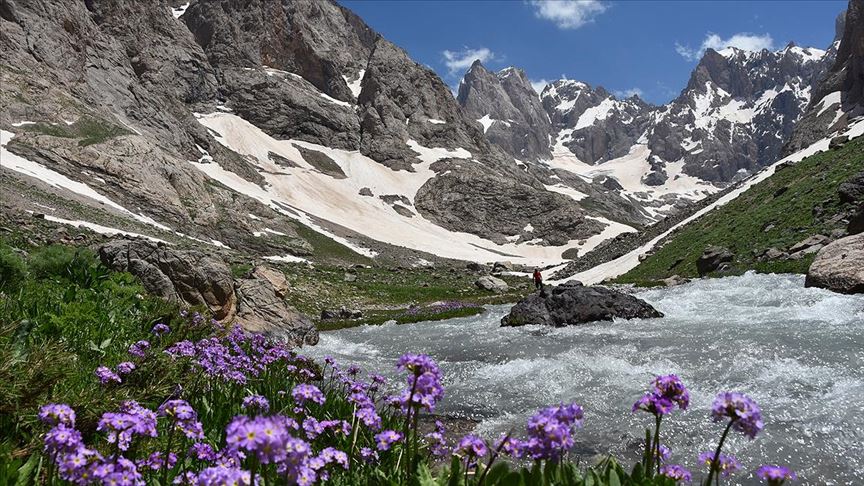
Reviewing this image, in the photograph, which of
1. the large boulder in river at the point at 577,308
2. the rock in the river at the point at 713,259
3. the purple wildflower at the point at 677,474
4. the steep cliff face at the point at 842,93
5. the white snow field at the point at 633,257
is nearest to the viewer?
the purple wildflower at the point at 677,474

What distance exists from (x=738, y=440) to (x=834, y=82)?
15087cm

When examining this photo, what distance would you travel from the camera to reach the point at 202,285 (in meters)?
19.2

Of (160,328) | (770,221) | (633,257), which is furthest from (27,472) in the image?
(633,257)

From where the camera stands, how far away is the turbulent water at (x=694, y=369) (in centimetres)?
685

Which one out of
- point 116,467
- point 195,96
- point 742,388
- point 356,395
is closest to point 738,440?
point 742,388

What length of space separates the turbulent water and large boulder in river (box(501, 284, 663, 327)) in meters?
0.95

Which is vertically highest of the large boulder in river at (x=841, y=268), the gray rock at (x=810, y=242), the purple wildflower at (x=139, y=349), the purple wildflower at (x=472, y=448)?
the gray rock at (x=810, y=242)

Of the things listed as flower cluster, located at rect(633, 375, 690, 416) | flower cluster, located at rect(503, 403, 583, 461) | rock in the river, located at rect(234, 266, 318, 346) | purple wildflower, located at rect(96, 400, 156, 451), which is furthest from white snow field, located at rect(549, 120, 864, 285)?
purple wildflower, located at rect(96, 400, 156, 451)

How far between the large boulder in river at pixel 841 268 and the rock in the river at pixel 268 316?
19.5m

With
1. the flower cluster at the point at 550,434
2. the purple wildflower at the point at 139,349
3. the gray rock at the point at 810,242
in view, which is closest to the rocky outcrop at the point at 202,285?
the purple wildflower at the point at 139,349

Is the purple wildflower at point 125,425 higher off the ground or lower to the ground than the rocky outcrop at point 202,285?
higher

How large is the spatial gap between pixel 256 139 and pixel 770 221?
131779mm

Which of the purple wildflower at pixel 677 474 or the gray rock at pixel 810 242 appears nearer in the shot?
the purple wildflower at pixel 677 474

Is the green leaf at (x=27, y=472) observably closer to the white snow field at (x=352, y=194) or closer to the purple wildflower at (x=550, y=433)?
the purple wildflower at (x=550, y=433)
